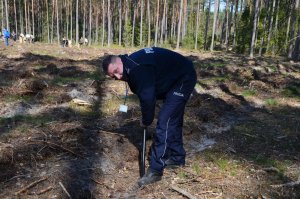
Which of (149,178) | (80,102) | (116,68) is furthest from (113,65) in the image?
(80,102)

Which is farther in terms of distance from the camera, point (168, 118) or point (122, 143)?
point (122, 143)

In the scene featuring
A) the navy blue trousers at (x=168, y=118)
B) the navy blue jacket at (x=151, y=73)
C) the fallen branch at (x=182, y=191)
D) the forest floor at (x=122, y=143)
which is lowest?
the fallen branch at (x=182, y=191)

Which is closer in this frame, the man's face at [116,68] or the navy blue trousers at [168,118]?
the man's face at [116,68]

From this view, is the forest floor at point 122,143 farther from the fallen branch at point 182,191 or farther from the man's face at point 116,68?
the man's face at point 116,68

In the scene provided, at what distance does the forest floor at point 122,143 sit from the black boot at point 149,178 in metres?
0.08

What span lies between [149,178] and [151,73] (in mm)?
1567

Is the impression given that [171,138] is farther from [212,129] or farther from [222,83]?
[222,83]

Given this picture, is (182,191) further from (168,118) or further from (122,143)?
(122,143)

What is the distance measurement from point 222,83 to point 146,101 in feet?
27.6

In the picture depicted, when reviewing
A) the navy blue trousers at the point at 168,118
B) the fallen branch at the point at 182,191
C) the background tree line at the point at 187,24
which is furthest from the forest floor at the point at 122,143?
the background tree line at the point at 187,24

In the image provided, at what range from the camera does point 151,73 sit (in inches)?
172

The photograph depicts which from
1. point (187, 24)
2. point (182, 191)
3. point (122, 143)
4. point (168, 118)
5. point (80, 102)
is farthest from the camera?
point (187, 24)

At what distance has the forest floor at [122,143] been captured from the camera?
181 inches

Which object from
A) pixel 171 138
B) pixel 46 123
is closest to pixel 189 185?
pixel 171 138
